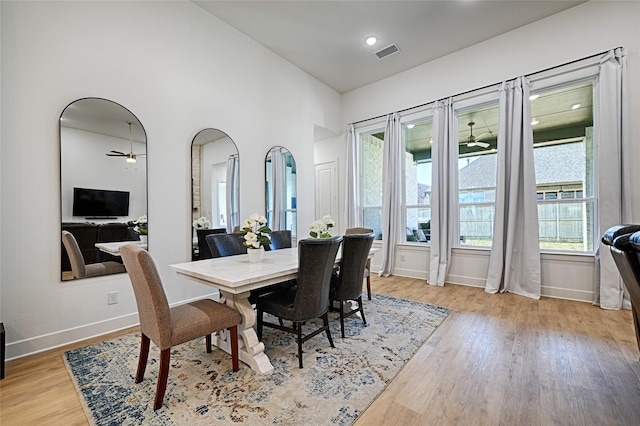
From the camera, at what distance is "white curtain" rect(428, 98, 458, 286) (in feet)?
13.8

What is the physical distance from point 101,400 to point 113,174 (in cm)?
194

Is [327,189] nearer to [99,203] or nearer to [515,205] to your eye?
[515,205]

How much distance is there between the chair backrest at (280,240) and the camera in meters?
3.39

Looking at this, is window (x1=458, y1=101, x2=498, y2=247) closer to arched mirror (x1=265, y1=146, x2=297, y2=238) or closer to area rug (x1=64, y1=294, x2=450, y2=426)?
area rug (x1=64, y1=294, x2=450, y2=426)

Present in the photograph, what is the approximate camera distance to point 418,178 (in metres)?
4.81

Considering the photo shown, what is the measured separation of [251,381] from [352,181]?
4.04 metres

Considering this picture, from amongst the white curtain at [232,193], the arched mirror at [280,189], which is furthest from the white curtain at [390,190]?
the white curtain at [232,193]

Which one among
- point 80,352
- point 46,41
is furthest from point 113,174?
point 80,352

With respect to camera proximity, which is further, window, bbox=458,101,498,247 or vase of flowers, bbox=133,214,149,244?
window, bbox=458,101,498,247

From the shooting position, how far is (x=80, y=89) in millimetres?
2434

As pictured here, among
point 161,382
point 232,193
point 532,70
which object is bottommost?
point 161,382

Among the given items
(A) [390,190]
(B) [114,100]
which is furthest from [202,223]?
(A) [390,190]

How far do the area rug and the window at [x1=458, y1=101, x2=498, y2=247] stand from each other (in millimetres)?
2231

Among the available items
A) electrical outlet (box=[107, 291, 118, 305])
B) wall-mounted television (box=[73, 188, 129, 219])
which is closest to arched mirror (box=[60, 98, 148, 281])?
wall-mounted television (box=[73, 188, 129, 219])
